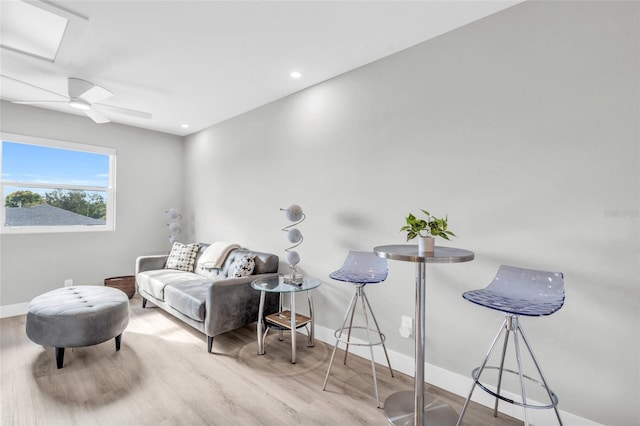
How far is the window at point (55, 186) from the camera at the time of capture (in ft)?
12.4

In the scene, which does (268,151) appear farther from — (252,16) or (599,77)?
(599,77)

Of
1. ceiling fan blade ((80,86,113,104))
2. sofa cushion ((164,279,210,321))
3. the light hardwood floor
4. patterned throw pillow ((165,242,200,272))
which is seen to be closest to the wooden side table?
patterned throw pillow ((165,242,200,272))

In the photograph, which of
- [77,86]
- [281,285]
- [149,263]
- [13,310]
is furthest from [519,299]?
[13,310]

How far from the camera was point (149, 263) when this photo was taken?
13.7 ft

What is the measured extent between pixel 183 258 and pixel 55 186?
1958 millimetres

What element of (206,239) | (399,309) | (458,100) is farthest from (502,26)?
(206,239)

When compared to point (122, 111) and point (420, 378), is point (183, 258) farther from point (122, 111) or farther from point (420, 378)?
point (420, 378)

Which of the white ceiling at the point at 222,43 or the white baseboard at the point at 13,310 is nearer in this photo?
the white ceiling at the point at 222,43

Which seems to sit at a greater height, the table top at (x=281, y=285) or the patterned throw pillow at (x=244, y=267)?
the patterned throw pillow at (x=244, y=267)

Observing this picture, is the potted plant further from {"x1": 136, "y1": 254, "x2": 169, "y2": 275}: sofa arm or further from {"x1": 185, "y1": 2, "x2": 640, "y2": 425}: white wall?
{"x1": 136, "y1": 254, "x2": 169, "y2": 275}: sofa arm

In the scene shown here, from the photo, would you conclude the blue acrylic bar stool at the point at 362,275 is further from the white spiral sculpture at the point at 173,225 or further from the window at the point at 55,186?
the window at the point at 55,186

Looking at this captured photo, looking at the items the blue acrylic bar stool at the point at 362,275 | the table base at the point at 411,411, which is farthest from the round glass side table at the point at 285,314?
the table base at the point at 411,411

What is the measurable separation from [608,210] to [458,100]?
1.12 meters

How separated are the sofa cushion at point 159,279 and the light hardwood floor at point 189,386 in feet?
1.99
